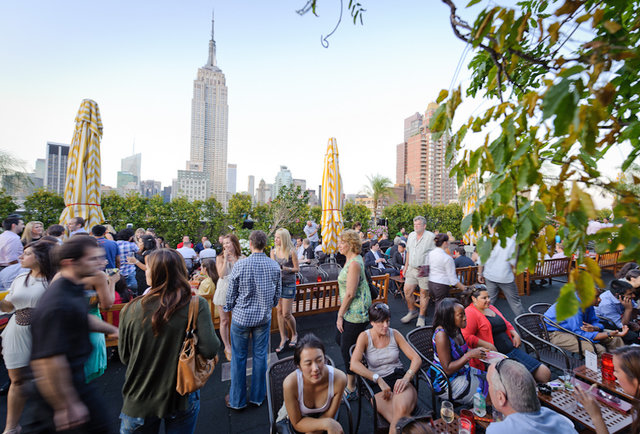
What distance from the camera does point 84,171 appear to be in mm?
5984

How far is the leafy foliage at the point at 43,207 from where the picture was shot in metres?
9.43

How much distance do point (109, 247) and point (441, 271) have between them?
519 cm

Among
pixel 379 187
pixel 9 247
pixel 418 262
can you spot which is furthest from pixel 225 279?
pixel 379 187

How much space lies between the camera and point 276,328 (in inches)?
199

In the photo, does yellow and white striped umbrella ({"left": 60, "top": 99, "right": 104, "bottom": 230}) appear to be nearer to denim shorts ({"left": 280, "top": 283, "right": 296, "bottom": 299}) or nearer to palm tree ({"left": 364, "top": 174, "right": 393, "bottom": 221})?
denim shorts ({"left": 280, "top": 283, "right": 296, "bottom": 299})

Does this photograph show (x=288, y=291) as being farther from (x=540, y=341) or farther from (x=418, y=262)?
(x=540, y=341)

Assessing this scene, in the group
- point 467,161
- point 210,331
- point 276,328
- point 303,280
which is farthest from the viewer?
point 303,280

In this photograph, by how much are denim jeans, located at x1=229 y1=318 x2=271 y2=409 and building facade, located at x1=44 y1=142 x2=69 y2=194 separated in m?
153

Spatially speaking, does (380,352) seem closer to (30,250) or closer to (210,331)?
(210,331)

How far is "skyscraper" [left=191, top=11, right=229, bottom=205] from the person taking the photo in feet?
444

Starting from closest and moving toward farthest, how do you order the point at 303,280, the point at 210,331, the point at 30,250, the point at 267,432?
the point at 210,331 < the point at 30,250 < the point at 267,432 < the point at 303,280

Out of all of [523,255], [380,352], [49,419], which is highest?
[523,255]

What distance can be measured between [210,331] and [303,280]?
4739 mm

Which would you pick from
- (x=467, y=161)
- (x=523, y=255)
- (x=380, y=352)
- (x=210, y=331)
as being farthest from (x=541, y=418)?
(x=210, y=331)
